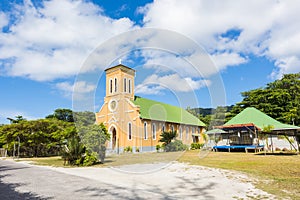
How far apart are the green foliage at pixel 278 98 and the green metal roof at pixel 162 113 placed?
10205 millimetres

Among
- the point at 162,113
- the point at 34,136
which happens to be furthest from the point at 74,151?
the point at 162,113

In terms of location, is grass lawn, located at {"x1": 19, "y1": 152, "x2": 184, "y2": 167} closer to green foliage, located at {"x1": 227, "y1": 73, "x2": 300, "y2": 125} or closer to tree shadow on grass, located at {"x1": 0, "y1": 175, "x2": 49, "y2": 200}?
tree shadow on grass, located at {"x1": 0, "y1": 175, "x2": 49, "y2": 200}

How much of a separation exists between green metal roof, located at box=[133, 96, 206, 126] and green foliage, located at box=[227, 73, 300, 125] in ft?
33.5

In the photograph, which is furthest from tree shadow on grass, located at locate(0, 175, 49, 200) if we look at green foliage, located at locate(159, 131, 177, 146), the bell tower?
the bell tower

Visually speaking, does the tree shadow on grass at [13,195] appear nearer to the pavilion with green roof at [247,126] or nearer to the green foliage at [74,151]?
the green foliage at [74,151]

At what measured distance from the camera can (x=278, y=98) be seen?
119 ft

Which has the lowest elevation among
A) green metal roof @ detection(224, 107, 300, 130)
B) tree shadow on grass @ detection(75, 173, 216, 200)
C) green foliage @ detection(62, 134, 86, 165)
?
tree shadow on grass @ detection(75, 173, 216, 200)

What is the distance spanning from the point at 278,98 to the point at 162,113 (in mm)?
19997

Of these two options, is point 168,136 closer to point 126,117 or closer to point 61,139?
point 126,117

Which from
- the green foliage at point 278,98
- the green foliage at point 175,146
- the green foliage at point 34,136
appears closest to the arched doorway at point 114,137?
the green foliage at point 34,136

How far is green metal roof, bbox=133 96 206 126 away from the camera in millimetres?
27452

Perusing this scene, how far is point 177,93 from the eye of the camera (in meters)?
11.2

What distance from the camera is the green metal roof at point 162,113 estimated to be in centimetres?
2745

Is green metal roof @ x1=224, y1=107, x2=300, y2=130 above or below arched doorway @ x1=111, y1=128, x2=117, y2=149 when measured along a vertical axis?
above
